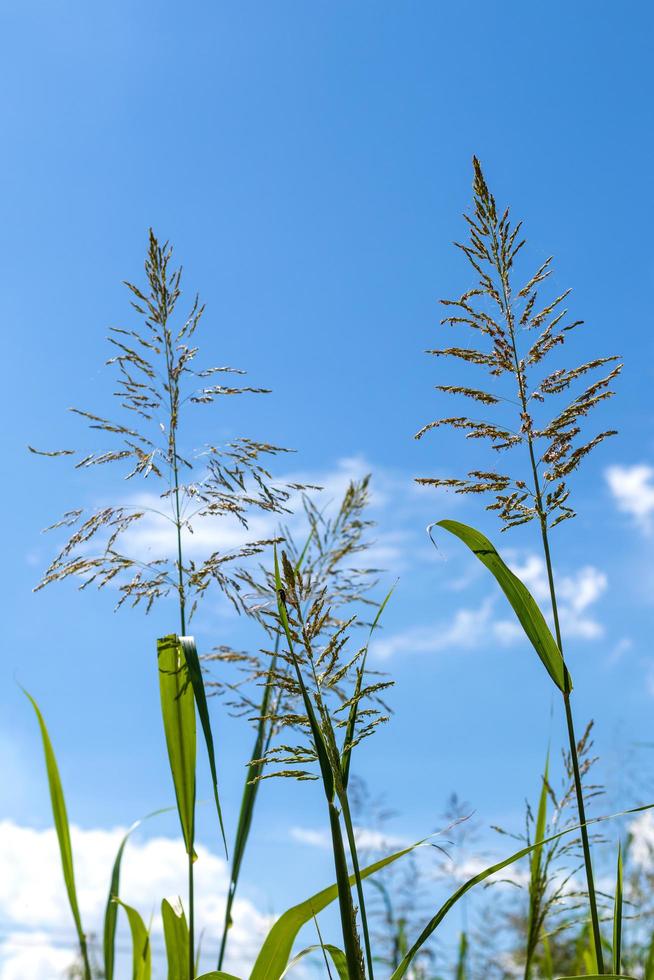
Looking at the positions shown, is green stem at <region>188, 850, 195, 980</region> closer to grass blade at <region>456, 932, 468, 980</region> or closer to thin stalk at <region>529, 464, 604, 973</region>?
thin stalk at <region>529, 464, 604, 973</region>

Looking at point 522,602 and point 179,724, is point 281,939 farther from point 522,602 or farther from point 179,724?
point 522,602

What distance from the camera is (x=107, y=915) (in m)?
2.34

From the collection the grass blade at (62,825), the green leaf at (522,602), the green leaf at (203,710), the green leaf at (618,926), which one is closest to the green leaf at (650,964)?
the green leaf at (618,926)

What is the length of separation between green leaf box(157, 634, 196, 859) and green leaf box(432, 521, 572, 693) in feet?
2.27

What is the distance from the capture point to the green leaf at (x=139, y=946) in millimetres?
2248

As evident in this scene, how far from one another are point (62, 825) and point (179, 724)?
37cm

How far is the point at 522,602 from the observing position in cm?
200

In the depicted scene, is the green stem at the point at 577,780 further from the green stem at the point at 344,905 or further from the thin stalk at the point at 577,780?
the green stem at the point at 344,905

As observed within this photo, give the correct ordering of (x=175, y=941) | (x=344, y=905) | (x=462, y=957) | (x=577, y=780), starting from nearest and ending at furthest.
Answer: (x=344, y=905), (x=577, y=780), (x=175, y=941), (x=462, y=957)

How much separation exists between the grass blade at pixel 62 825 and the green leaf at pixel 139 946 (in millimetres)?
123

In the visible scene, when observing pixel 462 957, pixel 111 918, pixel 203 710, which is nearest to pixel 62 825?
pixel 111 918

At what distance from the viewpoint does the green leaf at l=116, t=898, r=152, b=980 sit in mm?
2248

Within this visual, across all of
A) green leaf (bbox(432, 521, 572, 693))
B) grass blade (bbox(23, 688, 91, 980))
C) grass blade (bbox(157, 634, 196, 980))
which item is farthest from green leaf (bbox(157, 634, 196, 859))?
green leaf (bbox(432, 521, 572, 693))

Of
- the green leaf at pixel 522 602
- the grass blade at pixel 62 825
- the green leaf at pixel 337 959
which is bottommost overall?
the green leaf at pixel 337 959
